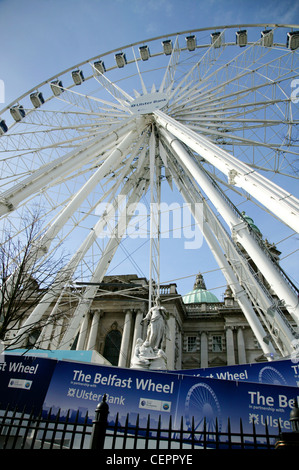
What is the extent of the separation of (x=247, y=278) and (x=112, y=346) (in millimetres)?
23413

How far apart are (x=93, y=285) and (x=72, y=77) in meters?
15.4

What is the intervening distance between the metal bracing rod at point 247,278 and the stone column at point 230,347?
2032 centimetres

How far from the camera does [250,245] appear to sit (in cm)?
1235

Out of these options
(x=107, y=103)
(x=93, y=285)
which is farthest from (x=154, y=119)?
(x=93, y=285)

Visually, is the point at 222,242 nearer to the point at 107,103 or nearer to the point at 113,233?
the point at 113,233

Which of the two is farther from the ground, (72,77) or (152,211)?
(72,77)

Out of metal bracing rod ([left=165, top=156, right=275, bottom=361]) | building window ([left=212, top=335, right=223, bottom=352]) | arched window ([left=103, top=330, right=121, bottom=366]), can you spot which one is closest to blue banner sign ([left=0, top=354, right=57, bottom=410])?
metal bracing rod ([left=165, top=156, right=275, bottom=361])

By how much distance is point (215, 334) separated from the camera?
38438mm

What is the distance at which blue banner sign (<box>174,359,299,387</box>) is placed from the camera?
33.1 ft

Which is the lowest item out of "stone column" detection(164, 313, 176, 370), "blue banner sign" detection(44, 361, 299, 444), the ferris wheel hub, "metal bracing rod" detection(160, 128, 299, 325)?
"blue banner sign" detection(44, 361, 299, 444)

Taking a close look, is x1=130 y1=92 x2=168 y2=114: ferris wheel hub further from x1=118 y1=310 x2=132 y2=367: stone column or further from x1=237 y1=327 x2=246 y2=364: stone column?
x1=237 y1=327 x2=246 y2=364: stone column

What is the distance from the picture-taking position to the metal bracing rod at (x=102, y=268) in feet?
58.6

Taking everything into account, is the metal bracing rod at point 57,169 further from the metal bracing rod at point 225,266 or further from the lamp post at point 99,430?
the lamp post at point 99,430

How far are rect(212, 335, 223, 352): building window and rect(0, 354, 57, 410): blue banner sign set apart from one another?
31.9m
